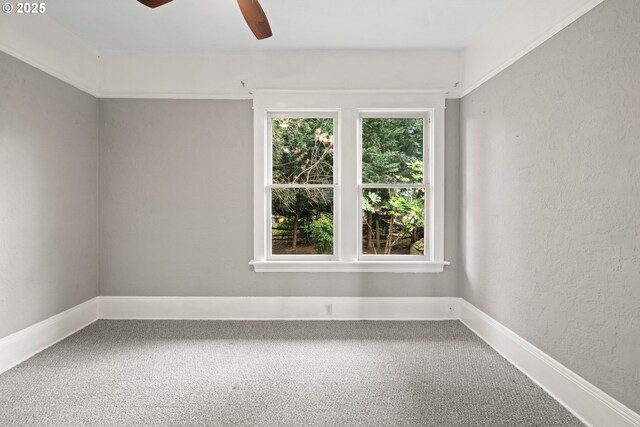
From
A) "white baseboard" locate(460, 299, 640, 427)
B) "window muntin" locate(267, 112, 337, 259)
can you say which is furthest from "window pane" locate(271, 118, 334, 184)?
"white baseboard" locate(460, 299, 640, 427)

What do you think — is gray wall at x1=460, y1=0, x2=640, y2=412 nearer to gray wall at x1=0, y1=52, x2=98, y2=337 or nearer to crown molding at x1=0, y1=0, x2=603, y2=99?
crown molding at x1=0, y1=0, x2=603, y2=99

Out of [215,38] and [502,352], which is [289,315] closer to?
[502,352]

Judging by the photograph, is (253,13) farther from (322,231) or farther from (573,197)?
(322,231)

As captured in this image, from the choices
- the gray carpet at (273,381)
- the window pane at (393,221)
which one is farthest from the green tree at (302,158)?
the gray carpet at (273,381)

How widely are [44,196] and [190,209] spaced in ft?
3.89

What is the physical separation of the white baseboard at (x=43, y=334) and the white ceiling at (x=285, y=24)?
2.48 m

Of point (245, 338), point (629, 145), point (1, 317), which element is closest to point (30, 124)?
point (1, 317)

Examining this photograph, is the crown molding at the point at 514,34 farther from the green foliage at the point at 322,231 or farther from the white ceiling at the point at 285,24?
the green foliage at the point at 322,231

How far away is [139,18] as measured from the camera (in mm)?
3023

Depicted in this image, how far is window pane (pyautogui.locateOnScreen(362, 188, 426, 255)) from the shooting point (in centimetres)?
381

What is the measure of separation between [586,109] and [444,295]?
2224mm

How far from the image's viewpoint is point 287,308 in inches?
148

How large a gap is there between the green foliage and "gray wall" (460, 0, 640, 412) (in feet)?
4.86

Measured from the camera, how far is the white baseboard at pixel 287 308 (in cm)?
373
